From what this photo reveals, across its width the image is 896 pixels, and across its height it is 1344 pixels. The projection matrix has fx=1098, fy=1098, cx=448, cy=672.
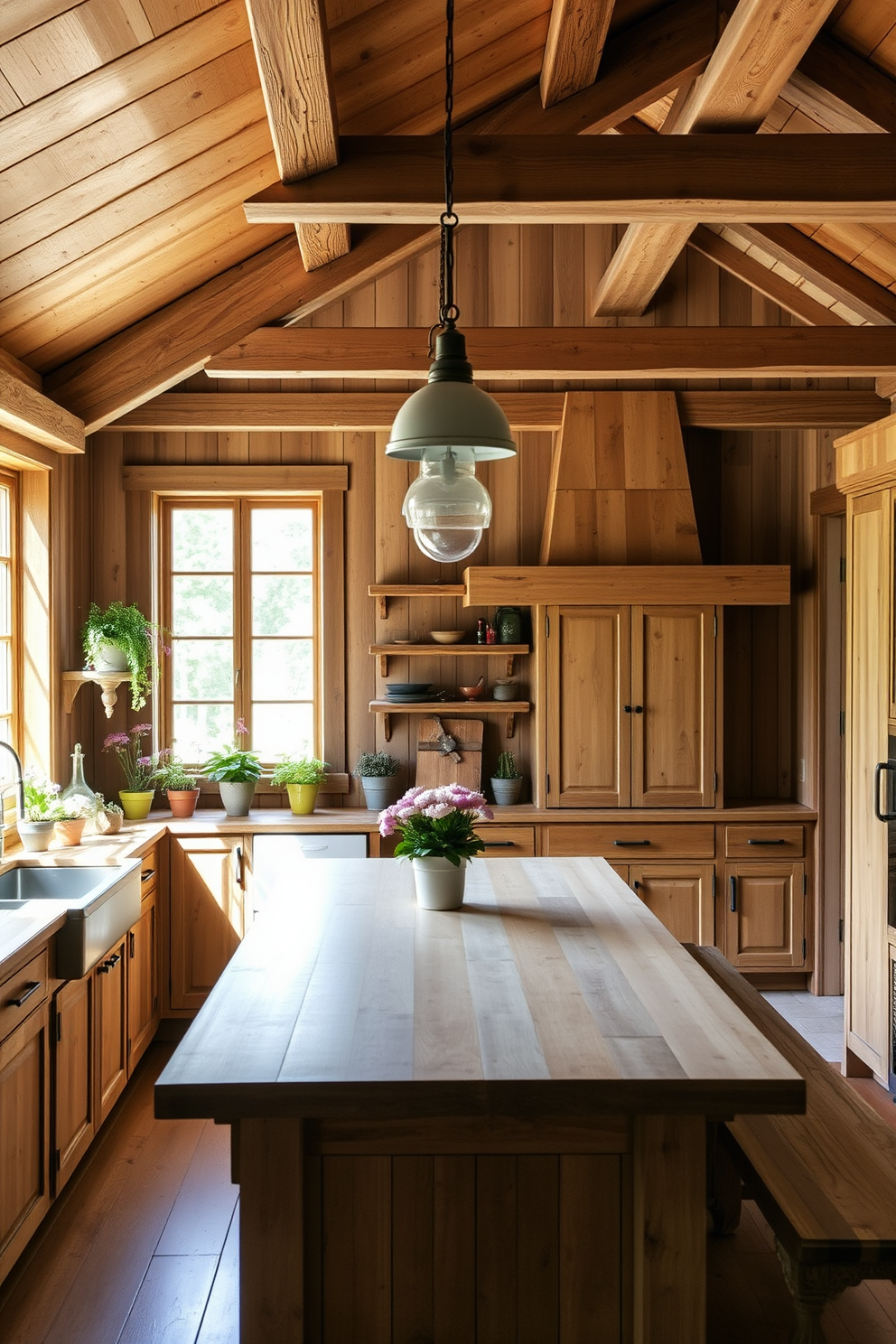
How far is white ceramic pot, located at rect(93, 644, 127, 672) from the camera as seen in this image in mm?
4734

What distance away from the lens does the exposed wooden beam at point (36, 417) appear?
368cm

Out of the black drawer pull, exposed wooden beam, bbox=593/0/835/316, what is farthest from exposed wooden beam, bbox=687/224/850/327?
the black drawer pull

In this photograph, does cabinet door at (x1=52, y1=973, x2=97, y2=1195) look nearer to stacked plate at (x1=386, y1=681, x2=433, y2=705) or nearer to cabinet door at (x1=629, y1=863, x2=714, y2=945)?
stacked plate at (x1=386, y1=681, x2=433, y2=705)

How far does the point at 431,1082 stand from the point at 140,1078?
9.67 ft

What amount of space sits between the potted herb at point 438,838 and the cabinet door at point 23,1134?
3.60 feet

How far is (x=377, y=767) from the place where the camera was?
5203 millimetres

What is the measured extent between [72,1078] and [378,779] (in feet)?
6.97

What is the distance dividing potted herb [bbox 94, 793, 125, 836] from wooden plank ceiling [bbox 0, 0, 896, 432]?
63.2 inches

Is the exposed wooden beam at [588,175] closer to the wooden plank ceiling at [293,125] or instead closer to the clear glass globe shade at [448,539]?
the wooden plank ceiling at [293,125]

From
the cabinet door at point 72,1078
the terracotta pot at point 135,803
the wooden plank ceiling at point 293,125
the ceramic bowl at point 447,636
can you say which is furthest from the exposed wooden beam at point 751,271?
the cabinet door at point 72,1078

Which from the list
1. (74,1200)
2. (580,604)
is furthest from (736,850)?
(74,1200)

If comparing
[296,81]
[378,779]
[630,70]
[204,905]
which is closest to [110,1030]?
[204,905]

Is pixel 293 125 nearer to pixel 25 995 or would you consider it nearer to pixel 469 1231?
pixel 25 995

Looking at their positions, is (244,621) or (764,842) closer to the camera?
(764,842)
